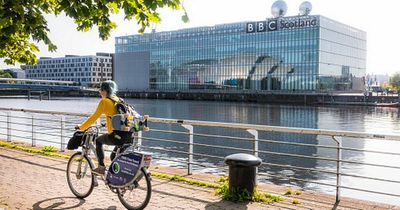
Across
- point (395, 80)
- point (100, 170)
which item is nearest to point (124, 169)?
point (100, 170)

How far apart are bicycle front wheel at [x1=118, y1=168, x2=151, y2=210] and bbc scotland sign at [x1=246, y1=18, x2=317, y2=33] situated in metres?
108

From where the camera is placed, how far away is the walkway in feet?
23.6

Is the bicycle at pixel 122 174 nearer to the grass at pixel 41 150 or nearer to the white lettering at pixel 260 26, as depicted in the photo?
the grass at pixel 41 150

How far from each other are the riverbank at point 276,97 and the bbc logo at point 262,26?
16988mm

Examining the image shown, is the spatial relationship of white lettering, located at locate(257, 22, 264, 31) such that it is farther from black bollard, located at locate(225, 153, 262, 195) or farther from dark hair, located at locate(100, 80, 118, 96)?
dark hair, located at locate(100, 80, 118, 96)

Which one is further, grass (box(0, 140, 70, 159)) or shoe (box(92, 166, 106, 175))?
grass (box(0, 140, 70, 159))

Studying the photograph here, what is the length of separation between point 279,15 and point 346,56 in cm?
2281

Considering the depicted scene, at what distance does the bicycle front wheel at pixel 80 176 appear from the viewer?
7.67m

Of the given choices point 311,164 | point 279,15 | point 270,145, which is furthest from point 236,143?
point 279,15

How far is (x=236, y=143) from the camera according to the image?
31.7 m

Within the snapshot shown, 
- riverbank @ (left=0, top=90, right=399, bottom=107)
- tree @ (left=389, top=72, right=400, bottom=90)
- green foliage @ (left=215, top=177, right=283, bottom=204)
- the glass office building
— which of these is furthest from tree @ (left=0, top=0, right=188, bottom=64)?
tree @ (left=389, top=72, right=400, bottom=90)

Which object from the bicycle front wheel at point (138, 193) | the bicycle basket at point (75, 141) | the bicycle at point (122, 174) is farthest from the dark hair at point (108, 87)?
the bicycle front wheel at point (138, 193)

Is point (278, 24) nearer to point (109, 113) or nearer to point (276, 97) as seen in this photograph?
point (276, 97)

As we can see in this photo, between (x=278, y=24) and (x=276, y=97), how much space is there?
65.0 feet
